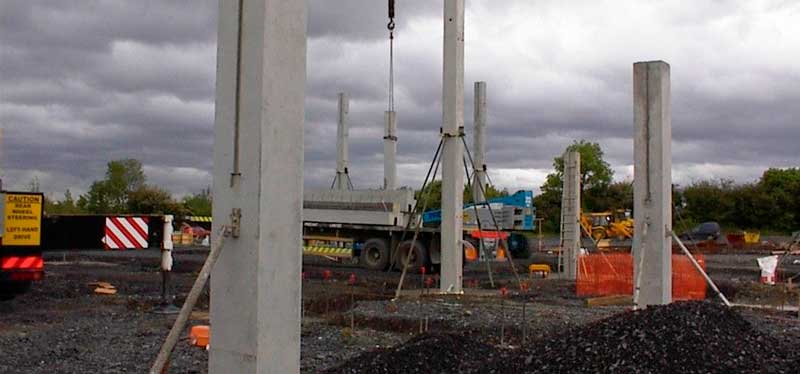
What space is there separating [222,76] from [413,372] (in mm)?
3058

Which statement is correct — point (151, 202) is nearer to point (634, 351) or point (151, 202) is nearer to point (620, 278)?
point (620, 278)

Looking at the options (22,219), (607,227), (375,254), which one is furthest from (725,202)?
(22,219)

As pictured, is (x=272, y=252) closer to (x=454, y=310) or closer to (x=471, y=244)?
(x=454, y=310)

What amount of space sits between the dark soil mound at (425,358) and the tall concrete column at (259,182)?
2.05 metres

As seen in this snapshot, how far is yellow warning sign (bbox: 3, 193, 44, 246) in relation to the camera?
30.0ft

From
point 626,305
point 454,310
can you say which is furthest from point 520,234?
point 454,310

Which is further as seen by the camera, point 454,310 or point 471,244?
point 471,244

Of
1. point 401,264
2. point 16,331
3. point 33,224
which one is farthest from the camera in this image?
point 401,264

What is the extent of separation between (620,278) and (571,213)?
476cm

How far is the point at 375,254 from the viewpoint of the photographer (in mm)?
25234

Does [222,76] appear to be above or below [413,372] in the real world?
above

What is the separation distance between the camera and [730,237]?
50.6 m

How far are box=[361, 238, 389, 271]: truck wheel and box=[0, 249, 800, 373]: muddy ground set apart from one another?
5.61 meters

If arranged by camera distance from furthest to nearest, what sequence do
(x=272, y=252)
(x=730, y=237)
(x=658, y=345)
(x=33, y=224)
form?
(x=730, y=237), (x=33, y=224), (x=658, y=345), (x=272, y=252)
